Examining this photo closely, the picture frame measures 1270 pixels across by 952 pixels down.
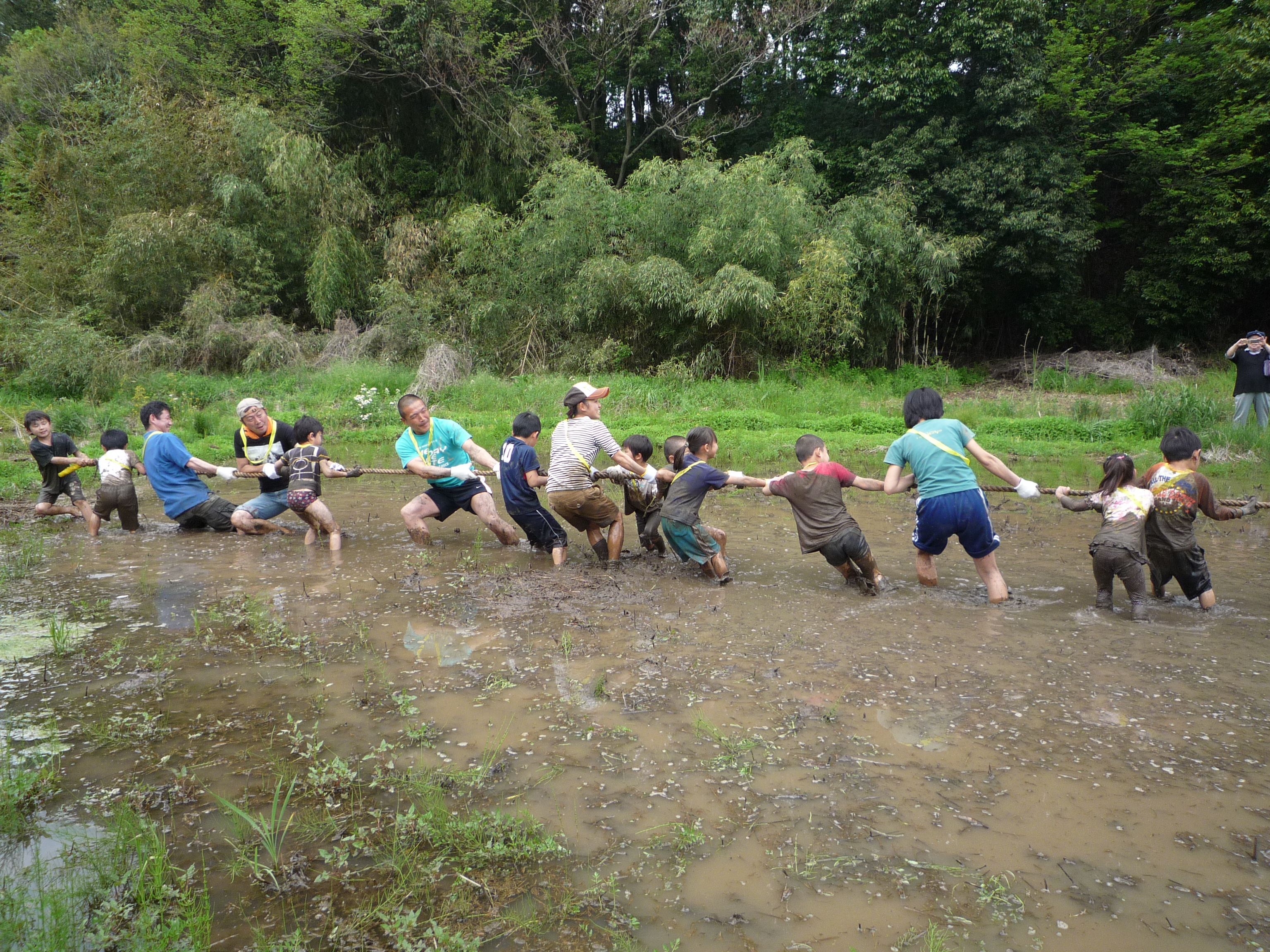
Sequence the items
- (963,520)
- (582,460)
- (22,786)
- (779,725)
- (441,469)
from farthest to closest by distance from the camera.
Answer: (441,469)
(582,460)
(963,520)
(779,725)
(22,786)

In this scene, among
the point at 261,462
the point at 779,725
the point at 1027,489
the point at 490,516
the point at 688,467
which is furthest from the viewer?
the point at 261,462

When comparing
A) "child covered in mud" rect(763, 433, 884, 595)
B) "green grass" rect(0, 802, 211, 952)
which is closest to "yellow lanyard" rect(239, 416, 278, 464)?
"child covered in mud" rect(763, 433, 884, 595)

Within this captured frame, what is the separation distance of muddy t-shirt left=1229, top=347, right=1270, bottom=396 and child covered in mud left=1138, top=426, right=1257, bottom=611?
6856 mm

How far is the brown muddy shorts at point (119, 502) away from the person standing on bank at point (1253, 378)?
1385 cm

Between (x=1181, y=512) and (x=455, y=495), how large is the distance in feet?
20.3

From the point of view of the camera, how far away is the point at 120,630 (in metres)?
5.85

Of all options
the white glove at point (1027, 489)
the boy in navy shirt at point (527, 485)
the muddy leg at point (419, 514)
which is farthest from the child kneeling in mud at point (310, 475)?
the white glove at point (1027, 489)

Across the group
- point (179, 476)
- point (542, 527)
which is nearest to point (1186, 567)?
point (542, 527)

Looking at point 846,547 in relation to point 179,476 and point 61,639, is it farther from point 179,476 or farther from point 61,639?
point 179,476

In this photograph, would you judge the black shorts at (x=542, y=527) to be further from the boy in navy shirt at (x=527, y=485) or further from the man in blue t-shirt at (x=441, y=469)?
the man in blue t-shirt at (x=441, y=469)

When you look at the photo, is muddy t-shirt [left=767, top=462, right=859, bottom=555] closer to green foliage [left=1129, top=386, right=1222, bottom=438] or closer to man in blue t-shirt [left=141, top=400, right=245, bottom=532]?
man in blue t-shirt [left=141, top=400, right=245, bottom=532]

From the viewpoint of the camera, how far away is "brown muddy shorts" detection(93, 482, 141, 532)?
29.1 ft

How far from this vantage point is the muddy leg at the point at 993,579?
20.9 ft

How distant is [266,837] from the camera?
10.4ft
